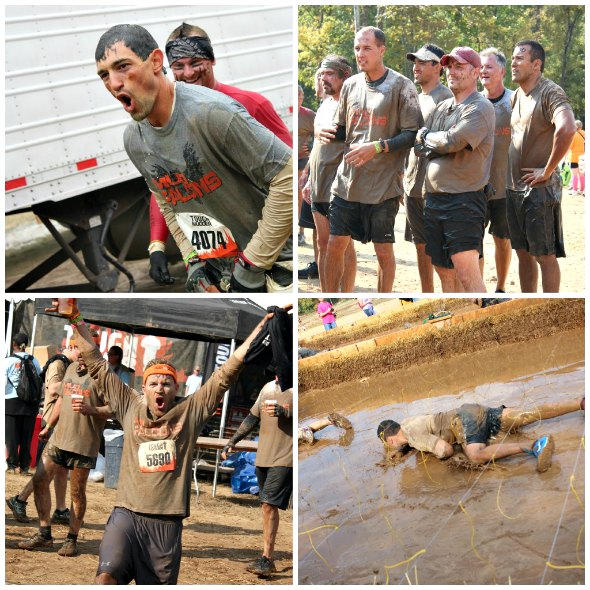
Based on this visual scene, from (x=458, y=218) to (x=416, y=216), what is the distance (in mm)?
436

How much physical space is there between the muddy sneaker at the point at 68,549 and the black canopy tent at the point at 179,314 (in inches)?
55.0

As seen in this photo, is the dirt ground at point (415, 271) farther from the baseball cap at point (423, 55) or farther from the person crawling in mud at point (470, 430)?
the baseball cap at point (423, 55)

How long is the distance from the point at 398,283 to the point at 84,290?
298cm

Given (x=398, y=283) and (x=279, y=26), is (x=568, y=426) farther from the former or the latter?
(x=279, y=26)

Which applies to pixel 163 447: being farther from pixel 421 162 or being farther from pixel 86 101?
pixel 86 101

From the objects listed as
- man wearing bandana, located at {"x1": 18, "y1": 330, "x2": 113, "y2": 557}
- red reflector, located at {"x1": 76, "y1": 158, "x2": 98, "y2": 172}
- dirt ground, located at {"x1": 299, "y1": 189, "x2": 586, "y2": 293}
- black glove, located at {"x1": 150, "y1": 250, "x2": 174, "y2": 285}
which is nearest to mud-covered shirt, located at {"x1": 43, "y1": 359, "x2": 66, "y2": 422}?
man wearing bandana, located at {"x1": 18, "y1": 330, "x2": 113, "y2": 557}

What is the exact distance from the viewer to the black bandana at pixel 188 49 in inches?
213

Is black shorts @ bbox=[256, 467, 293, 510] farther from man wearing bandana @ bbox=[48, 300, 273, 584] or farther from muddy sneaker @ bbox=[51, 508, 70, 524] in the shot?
muddy sneaker @ bbox=[51, 508, 70, 524]

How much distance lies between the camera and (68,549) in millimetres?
5848

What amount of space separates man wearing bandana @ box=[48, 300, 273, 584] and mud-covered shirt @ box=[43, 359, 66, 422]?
1833 millimetres

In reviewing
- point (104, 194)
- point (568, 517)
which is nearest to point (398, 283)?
point (568, 517)

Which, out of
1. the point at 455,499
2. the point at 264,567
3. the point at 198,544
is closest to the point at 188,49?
the point at 455,499

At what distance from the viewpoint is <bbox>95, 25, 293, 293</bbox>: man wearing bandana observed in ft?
15.0

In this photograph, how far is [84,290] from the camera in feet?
26.8
